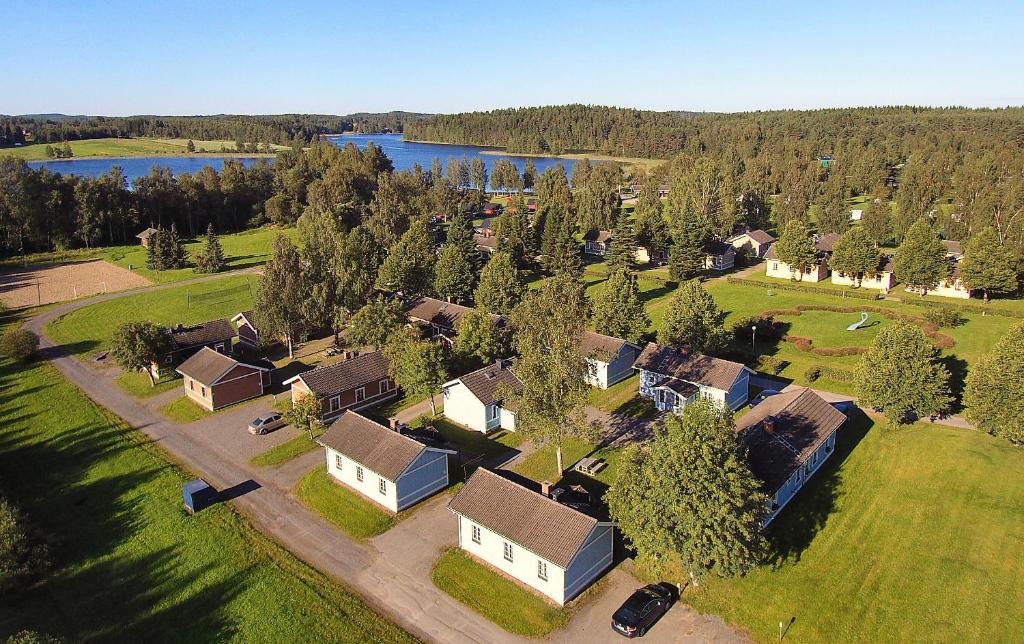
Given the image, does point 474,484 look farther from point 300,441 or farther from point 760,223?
point 760,223

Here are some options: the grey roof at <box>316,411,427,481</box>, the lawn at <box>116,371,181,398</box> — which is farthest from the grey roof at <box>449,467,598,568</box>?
the lawn at <box>116,371,181,398</box>

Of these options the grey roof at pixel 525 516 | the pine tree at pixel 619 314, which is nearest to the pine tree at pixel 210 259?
the pine tree at pixel 619 314

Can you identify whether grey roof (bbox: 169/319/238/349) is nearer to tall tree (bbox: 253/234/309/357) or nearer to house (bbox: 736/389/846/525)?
tall tree (bbox: 253/234/309/357)

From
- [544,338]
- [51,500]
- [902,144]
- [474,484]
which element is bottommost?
[51,500]

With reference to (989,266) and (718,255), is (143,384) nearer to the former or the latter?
(718,255)

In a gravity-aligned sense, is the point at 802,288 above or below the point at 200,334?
above

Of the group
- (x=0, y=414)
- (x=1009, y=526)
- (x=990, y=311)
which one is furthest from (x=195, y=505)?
(x=990, y=311)

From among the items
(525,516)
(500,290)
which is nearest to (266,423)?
(525,516)
